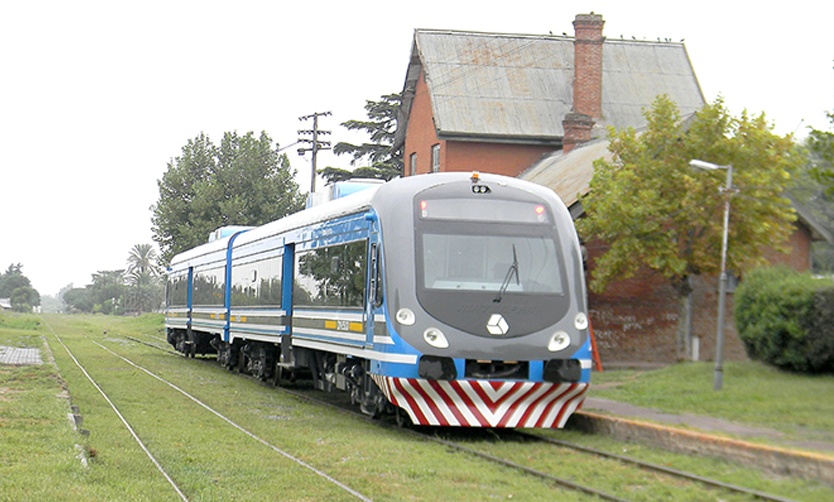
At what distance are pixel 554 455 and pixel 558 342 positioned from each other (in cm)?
171

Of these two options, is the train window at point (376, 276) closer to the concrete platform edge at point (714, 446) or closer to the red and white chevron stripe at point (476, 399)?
the red and white chevron stripe at point (476, 399)

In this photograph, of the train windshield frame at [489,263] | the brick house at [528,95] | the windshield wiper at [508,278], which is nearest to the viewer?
the train windshield frame at [489,263]

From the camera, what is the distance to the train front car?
540 inches

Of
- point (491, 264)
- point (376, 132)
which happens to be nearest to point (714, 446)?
point (491, 264)

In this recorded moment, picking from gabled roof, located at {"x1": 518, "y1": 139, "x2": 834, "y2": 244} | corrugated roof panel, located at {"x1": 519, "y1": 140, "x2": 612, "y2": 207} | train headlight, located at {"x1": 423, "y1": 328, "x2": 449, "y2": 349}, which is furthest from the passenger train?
corrugated roof panel, located at {"x1": 519, "y1": 140, "x2": 612, "y2": 207}

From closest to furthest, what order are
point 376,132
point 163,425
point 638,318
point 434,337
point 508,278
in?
point 434,337, point 508,278, point 163,425, point 638,318, point 376,132

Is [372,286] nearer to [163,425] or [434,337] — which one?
[434,337]

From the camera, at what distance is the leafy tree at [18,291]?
168 meters

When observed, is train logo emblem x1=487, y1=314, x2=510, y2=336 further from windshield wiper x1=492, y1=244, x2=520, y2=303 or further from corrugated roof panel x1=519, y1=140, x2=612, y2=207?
corrugated roof panel x1=519, y1=140, x2=612, y2=207

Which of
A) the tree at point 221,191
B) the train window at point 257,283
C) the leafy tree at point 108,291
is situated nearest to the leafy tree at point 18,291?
the leafy tree at point 108,291

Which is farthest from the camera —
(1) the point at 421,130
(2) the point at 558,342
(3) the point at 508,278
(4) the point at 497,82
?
(1) the point at 421,130

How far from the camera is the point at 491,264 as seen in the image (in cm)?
1429

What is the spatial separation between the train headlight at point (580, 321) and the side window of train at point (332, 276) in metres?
2.93

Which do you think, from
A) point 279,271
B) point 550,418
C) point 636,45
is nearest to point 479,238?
point 550,418
